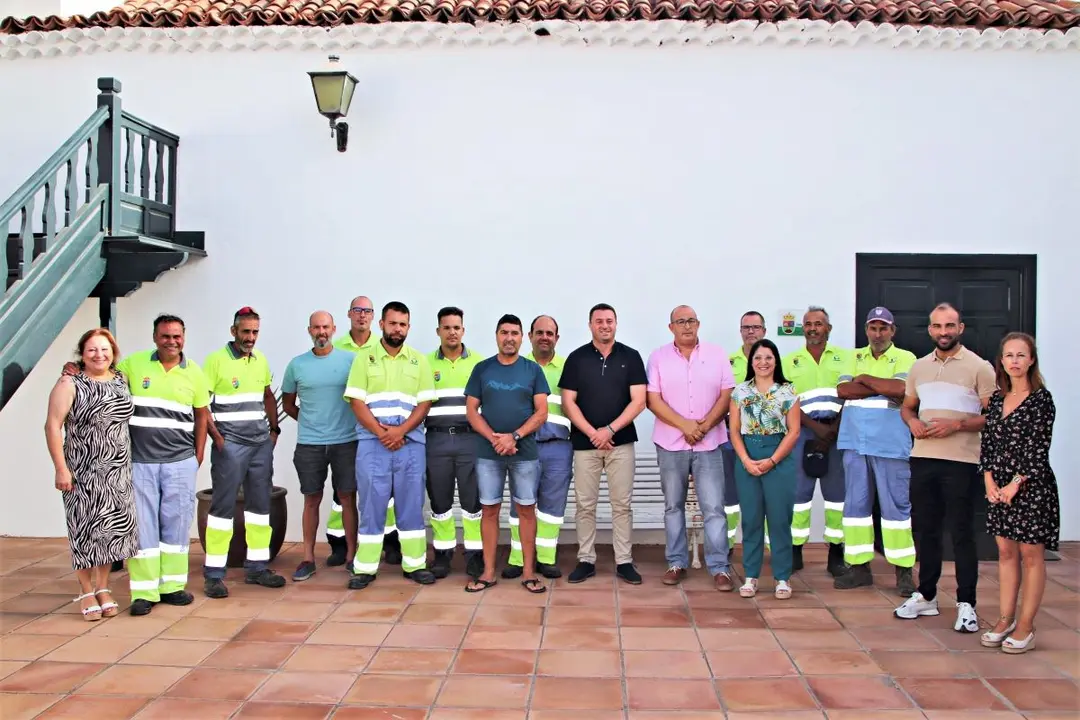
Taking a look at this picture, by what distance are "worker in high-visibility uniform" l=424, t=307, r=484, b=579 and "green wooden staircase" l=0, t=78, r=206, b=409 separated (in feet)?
7.52

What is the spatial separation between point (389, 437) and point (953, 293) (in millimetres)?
4525

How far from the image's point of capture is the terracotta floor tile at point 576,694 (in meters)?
3.90

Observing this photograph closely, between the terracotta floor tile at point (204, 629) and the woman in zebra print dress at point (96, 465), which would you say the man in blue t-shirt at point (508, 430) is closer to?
the terracotta floor tile at point (204, 629)

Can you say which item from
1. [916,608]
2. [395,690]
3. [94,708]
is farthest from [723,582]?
[94,708]

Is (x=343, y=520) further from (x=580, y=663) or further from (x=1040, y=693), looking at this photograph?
(x=1040, y=693)

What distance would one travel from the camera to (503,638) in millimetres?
4789

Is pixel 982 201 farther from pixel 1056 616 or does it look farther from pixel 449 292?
pixel 449 292

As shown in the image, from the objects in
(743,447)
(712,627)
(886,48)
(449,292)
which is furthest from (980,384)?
(449,292)

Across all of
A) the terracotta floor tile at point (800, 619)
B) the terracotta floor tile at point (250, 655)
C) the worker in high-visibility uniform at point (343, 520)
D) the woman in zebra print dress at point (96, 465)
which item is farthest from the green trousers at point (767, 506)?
the woman in zebra print dress at point (96, 465)

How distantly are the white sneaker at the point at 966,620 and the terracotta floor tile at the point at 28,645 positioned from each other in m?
4.77

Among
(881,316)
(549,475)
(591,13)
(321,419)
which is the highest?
(591,13)

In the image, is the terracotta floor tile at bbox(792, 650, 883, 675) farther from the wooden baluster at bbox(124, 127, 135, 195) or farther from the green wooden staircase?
the wooden baluster at bbox(124, 127, 135, 195)

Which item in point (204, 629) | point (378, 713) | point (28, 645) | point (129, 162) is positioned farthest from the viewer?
point (129, 162)

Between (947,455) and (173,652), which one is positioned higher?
(947,455)
